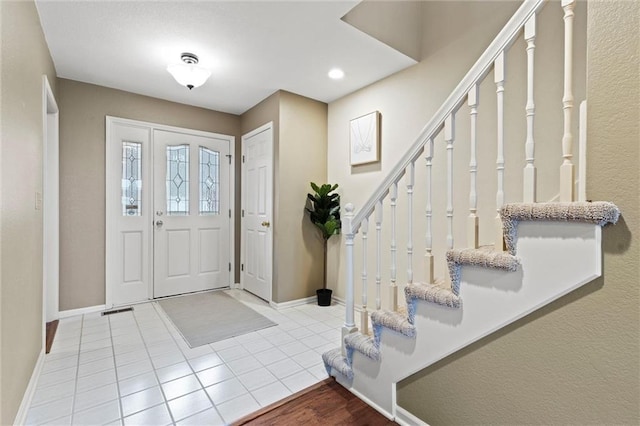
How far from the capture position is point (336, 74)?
3053mm

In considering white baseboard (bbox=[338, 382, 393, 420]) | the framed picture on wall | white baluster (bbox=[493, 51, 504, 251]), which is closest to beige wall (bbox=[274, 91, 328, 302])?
the framed picture on wall

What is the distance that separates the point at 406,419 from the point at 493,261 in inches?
39.5

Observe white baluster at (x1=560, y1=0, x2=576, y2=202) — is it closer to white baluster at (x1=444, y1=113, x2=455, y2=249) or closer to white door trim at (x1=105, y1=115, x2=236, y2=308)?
white baluster at (x1=444, y1=113, x2=455, y2=249)

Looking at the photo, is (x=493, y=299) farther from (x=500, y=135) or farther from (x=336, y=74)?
(x=336, y=74)

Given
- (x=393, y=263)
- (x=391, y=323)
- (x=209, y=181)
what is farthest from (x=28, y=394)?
(x=209, y=181)

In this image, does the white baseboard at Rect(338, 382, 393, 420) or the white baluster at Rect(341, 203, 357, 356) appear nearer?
the white baseboard at Rect(338, 382, 393, 420)

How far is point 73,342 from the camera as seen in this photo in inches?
100

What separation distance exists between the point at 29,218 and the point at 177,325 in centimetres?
156

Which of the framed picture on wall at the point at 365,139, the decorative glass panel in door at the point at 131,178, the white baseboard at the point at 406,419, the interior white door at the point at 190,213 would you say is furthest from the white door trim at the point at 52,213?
the white baseboard at the point at 406,419

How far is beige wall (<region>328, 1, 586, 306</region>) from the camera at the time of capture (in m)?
2.01

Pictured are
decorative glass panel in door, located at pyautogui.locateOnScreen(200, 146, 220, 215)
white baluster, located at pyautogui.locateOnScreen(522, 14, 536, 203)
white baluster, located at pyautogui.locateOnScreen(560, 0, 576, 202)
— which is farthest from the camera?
decorative glass panel in door, located at pyautogui.locateOnScreen(200, 146, 220, 215)

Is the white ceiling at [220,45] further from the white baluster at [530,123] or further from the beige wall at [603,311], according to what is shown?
the beige wall at [603,311]

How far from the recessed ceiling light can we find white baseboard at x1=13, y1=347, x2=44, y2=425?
10.7 feet

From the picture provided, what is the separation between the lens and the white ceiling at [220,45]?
210 cm
